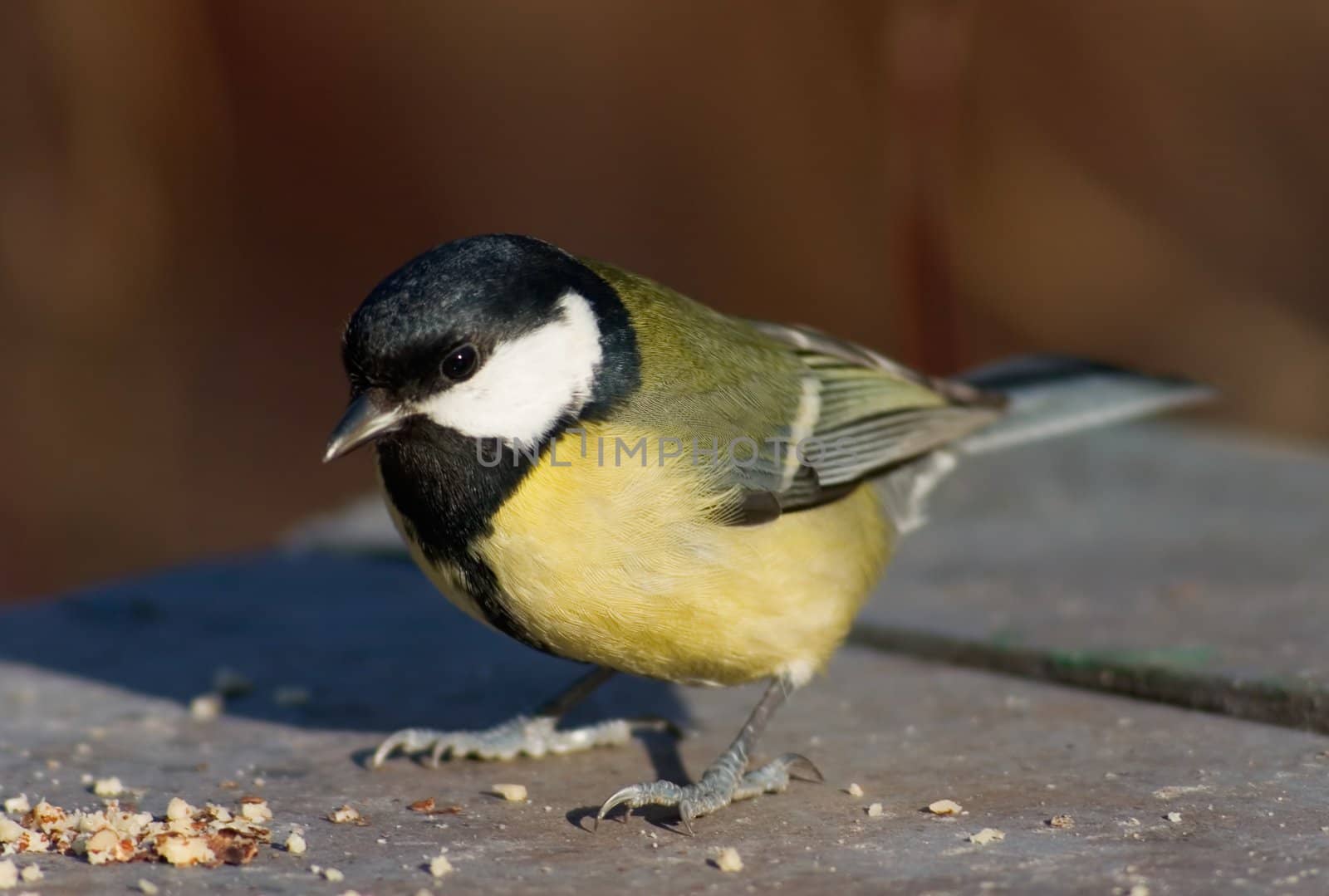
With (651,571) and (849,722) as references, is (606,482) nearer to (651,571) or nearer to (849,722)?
(651,571)

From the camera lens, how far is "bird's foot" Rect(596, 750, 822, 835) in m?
2.51

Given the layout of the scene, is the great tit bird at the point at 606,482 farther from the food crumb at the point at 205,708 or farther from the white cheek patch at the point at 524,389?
the food crumb at the point at 205,708

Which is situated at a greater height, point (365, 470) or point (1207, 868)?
point (1207, 868)

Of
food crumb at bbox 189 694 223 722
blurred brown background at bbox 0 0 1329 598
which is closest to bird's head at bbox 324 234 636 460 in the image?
food crumb at bbox 189 694 223 722

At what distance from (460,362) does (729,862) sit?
0.87 m

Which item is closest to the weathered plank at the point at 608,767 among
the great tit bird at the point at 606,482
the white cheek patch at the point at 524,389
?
the great tit bird at the point at 606,482

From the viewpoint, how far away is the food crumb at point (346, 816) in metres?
2.48

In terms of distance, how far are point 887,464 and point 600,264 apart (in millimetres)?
731

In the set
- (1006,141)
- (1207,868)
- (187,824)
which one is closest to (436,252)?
(187,824)

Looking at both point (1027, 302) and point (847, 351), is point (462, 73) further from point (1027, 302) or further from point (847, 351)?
point (847, 351)

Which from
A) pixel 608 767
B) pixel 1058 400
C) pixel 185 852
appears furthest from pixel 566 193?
pixel 185 852

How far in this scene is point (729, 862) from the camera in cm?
223

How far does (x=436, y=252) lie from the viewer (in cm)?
250

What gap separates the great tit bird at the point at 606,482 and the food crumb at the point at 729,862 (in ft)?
0.73
